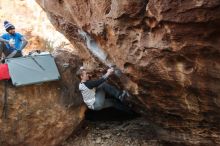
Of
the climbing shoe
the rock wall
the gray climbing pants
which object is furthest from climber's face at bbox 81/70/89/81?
the climbing shoe

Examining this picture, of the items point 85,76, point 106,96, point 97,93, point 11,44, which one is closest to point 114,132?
point 106,96

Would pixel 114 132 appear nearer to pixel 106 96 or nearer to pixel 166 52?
pixel 106 96

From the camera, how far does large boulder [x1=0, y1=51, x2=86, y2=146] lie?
8.52m

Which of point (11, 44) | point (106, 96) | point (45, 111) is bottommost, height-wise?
point (45, 111)

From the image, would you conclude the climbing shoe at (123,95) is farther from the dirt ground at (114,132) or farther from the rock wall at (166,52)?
the dirt ground at (114,132)

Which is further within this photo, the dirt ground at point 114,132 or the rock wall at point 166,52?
the dirt ground at point 114,132

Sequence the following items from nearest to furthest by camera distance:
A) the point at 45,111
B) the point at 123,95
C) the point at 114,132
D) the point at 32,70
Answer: the point at 32,70 < the point at 123,95 < the point at 45,111 < the point at 114,132

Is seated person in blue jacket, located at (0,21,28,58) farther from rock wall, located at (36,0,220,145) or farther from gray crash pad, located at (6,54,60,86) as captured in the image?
rock wall, located at (36,0,220,145)

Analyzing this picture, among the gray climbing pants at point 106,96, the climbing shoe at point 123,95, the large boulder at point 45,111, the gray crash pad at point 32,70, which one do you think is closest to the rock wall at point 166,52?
the climbing shoe at point 123,95

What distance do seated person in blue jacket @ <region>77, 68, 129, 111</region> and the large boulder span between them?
1.09 ft

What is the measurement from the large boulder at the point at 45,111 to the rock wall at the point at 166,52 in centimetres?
105

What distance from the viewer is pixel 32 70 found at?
8469mm

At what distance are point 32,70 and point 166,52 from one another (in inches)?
133

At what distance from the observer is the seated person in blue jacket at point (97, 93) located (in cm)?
847
